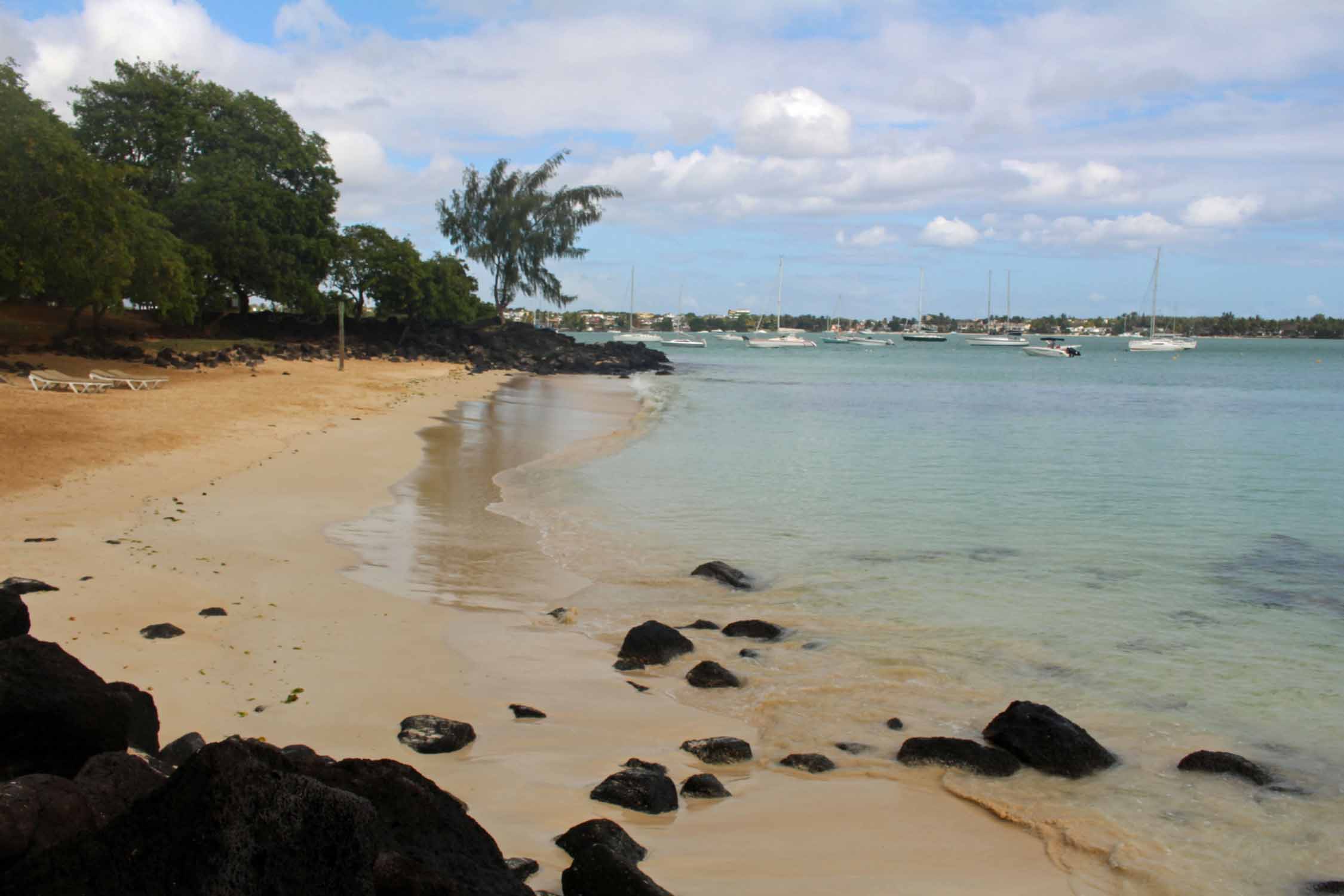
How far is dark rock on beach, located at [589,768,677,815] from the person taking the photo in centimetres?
480

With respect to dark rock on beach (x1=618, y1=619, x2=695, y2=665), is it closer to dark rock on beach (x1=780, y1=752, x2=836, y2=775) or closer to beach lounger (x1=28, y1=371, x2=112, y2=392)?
dark rock on beach (x1=780, y1=752, x2=836, y2=775)

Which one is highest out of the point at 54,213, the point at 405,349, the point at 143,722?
the point at 54,213

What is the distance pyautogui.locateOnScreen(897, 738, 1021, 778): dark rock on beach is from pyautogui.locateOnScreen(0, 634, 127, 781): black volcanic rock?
3.89 m

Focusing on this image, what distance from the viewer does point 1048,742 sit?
19.1 ft

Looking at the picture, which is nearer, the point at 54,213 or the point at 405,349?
the point at 54,213

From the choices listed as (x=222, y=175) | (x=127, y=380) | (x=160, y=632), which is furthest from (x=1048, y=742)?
(x=222, y=175)

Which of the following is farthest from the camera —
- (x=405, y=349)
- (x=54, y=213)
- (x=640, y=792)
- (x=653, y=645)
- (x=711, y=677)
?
(x=405, y=349)

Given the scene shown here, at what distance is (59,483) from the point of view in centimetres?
1149

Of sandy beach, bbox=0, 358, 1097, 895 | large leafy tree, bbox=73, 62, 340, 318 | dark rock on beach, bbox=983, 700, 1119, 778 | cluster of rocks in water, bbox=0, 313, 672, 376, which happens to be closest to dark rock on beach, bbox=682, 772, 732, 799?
sandy beach, bbox=0, 358, 1097, 895

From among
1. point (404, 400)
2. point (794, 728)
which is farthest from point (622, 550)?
point (404, 400)

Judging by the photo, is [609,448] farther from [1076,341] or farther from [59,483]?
[1076,341]

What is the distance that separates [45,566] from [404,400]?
2031cm

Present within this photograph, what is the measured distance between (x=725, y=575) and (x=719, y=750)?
432 centimetres

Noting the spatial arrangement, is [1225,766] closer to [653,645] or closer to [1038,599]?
[653,645]
